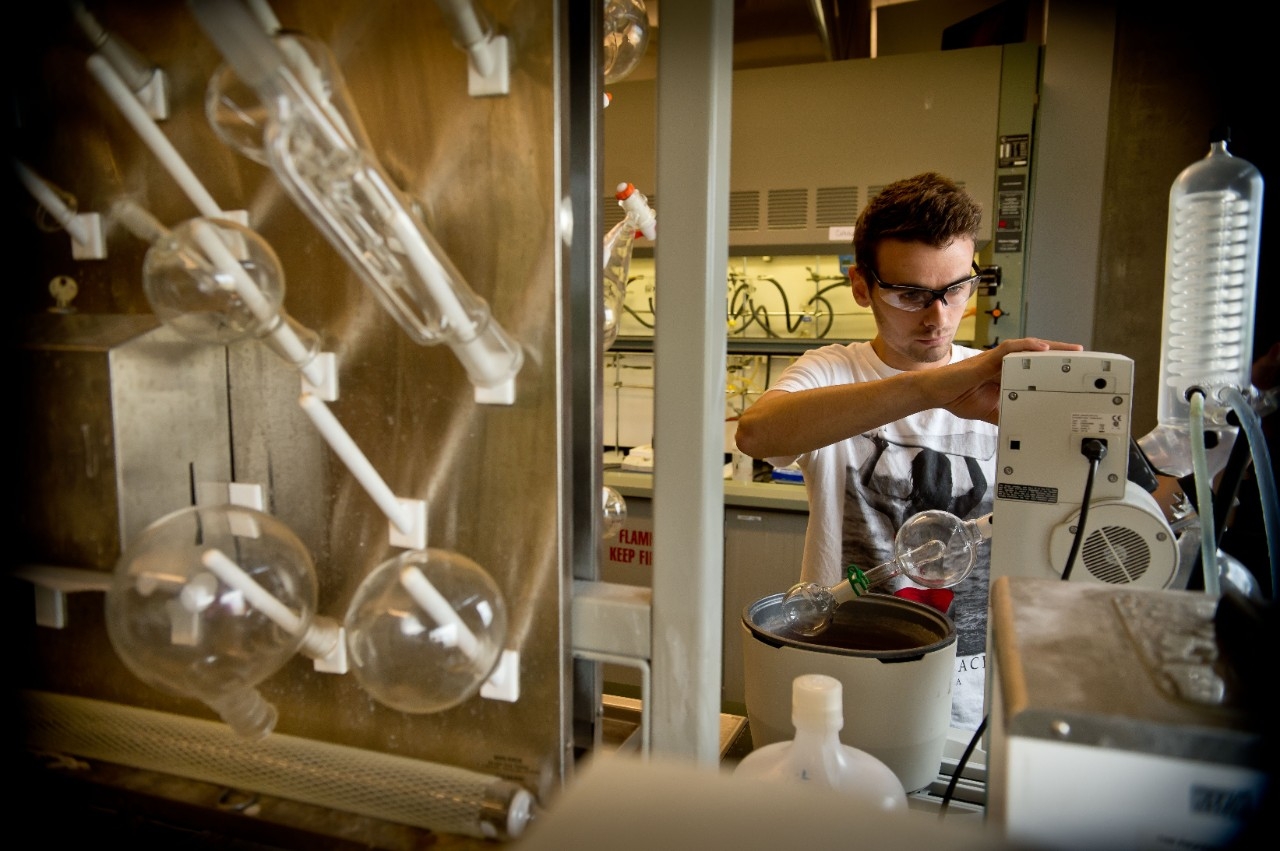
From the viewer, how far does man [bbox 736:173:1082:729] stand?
147cm

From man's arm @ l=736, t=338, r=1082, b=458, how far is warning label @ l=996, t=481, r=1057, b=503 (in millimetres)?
196

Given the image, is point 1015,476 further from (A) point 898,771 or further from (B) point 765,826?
(B) point 765,826

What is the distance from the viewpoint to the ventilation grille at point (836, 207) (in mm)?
2914

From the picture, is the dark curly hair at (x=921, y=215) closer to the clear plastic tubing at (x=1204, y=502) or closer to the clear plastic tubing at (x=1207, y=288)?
the clear plastic tubing at (x=1207, y=288)

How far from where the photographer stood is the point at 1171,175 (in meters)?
2.80

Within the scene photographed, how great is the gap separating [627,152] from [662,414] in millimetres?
2731

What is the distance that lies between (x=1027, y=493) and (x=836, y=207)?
85.4 inches

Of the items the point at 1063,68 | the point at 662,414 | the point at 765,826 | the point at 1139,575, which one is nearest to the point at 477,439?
the point at 662,414

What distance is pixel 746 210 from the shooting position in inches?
120

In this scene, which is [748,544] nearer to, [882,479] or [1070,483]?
[882,479]

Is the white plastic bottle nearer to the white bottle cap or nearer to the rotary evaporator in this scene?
the white bottle cap

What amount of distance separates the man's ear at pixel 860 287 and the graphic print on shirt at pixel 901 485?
1.08 feet

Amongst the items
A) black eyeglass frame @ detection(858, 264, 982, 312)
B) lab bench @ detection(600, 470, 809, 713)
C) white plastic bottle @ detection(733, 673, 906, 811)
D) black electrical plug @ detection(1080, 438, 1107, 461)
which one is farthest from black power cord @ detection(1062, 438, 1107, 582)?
lab bench @ detection(600, 470, 809, 713)

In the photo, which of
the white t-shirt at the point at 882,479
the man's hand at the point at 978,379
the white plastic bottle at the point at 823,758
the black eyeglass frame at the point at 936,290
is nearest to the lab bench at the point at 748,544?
the white t-shirt at the point at 882,479
